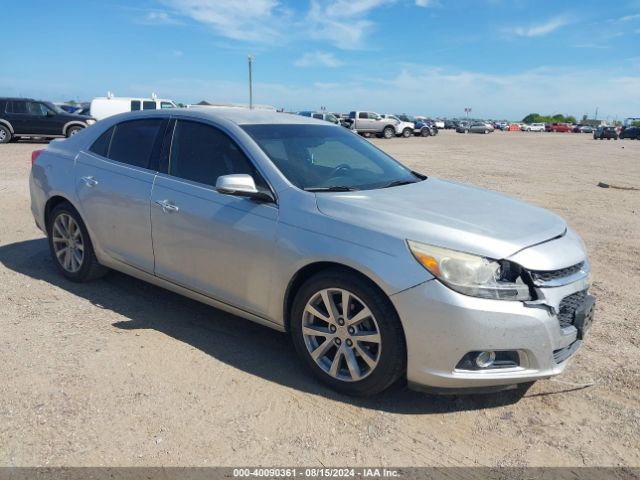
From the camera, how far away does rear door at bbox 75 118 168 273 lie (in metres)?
4.26

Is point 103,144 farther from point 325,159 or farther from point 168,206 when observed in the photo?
point 325,159

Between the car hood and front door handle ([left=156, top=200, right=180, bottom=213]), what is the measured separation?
1.14 meters

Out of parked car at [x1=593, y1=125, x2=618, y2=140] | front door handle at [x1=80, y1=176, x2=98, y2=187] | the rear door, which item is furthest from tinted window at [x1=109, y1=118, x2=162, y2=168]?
parked car at [x1=593, y1=125, x2=618, y2=140]

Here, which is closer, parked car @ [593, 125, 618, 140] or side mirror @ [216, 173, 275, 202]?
side mirror @ [216, 173, 275, 202]

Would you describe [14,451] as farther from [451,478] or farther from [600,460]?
[600,460]

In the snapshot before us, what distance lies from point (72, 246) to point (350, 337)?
3044mm

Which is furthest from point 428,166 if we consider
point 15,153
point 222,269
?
point 222,269

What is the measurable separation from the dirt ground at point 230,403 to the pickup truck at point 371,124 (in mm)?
36192

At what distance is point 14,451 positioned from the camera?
Answer: 2.72m

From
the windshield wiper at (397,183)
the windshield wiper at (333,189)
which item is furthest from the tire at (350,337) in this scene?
the windshield wiper at (397,183)

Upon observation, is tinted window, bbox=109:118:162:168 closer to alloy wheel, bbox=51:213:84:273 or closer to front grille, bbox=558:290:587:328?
alloy wheel, bbox=51:213:84:273

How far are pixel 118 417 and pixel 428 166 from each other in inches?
620

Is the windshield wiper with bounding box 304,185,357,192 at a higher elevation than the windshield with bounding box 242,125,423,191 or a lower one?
lower

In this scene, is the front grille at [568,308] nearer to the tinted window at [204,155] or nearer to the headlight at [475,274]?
the headlight at [475,274]
